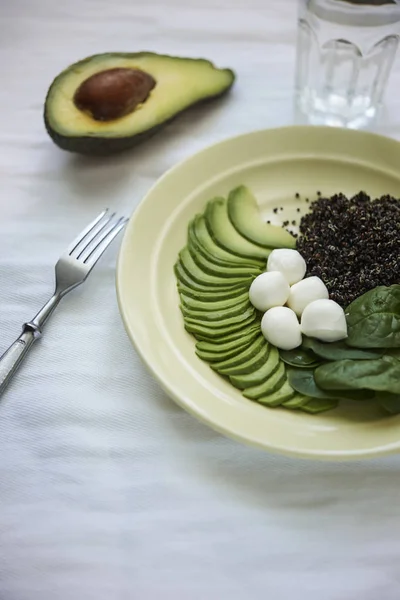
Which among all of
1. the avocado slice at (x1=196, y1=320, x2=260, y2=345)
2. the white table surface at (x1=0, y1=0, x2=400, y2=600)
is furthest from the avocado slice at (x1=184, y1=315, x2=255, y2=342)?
the white table surface at (x1=0, y1=0, x2=400, y2=600)

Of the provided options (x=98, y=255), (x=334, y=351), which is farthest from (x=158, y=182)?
(x=334, y=351)

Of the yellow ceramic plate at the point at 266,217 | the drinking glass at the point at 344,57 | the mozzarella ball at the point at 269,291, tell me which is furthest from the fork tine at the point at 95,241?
the drinking glass at the point at 344,57

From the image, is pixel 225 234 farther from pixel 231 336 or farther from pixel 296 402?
pixel 296 402

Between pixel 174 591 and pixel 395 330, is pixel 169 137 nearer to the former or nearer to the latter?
pixel 395 330

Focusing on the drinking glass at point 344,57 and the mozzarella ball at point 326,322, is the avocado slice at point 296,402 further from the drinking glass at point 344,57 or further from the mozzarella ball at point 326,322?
the drinking glass at point 344,57

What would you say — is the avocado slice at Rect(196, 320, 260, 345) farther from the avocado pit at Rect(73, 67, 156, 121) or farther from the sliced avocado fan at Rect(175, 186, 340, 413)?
the avocado pit at Rect(73, 67, 156, 121)

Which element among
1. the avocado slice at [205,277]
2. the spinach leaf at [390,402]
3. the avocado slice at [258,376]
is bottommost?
the spinach leaf at [390,402]
